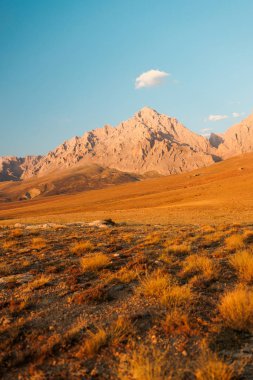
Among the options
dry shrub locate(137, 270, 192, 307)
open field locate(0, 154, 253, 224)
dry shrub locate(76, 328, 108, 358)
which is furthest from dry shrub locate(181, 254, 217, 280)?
open field locate(0, 154, 253, 224)

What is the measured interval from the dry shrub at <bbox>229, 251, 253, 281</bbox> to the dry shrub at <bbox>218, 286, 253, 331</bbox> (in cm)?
226

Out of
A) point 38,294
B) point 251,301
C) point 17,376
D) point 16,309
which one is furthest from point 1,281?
point 251,301

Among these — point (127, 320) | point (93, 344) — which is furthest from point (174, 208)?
point (93, 344)

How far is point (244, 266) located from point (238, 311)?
387 cm

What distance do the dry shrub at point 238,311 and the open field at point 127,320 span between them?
2 centimetres

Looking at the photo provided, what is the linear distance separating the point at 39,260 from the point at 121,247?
4.25 meters

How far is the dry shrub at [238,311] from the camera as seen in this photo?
5.68 metres

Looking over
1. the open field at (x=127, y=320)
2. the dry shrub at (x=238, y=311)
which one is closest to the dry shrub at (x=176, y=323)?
the open field at (x=127, y=320)

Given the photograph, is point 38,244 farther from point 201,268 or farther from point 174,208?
point 174,208

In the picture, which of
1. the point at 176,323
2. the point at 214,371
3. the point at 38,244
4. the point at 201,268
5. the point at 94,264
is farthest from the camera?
the point at 38,244

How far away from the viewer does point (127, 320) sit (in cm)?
602

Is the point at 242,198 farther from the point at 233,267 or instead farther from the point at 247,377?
the point at 247,377

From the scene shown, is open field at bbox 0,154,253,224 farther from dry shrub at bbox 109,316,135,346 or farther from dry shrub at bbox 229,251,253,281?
dry shrub at bbox 109,316,135,346

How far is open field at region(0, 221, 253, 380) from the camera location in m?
4.54
